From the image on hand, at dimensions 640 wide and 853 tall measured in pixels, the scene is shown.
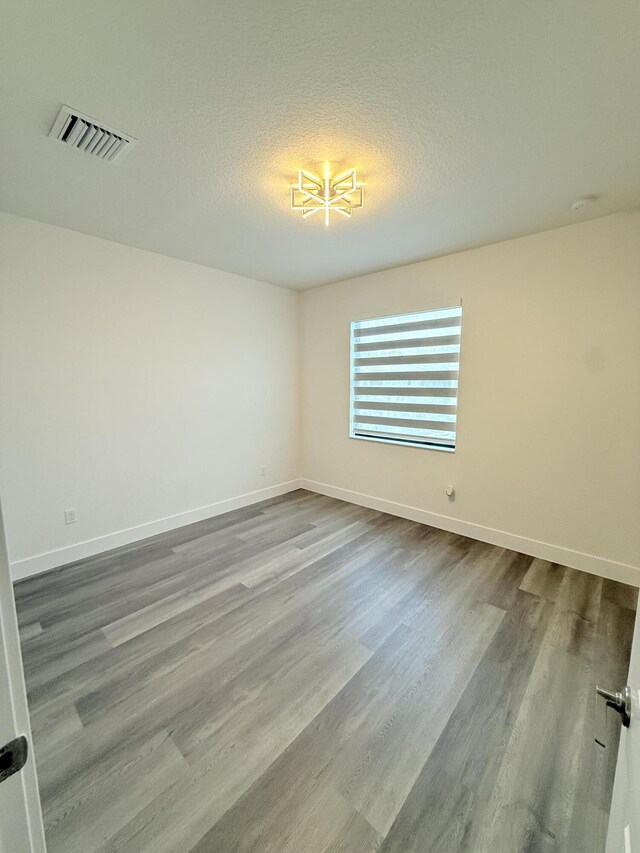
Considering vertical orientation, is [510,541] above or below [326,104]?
below

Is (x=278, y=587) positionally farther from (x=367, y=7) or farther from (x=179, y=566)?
(x=367, y=7)

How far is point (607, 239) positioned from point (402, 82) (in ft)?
6.68

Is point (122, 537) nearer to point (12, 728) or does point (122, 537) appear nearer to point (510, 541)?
point (12, 728)

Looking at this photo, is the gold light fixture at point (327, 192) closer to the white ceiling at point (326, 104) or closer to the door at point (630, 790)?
the white ceiling at point (326, 104)

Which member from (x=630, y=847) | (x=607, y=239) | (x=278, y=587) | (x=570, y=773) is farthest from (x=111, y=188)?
(x=570, y=773)

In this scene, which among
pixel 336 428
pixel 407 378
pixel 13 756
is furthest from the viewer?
pixel 336 428

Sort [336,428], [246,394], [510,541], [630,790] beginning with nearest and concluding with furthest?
[630,790]
[510,541]
[246,394]
[336,428]

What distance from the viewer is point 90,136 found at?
Answer: 5.35ft

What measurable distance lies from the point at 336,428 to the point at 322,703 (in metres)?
2.99

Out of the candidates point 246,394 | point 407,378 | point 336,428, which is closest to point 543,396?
point 407,378

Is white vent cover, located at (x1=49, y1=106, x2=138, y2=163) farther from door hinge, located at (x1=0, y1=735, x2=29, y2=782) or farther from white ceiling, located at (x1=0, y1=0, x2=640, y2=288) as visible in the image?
door hinge, located at (x1=0, y1=735, x2=29, y2=782)

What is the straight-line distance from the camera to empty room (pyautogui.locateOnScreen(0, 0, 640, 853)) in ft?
3.73

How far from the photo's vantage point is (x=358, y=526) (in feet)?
11.2

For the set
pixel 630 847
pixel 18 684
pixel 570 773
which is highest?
pixel 18 684
